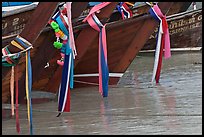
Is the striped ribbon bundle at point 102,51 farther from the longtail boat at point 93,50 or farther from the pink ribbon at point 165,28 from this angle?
the pink ribbon at point 165,28

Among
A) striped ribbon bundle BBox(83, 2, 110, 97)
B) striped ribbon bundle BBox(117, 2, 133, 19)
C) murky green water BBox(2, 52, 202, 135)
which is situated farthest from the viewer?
striped ribbon bundle BBox(117, 2, 133, 19)

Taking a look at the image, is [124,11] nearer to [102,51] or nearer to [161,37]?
[161,37]

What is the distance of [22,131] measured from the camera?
20.5 ft

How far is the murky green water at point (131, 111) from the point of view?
19.9 ft

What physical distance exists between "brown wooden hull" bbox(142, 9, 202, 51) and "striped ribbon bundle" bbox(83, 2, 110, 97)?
22.3ft

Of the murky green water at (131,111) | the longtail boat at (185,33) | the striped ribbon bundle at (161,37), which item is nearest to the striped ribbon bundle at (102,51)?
the murky green water at (131,111)

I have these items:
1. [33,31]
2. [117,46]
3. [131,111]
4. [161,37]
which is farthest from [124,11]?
[33,31]

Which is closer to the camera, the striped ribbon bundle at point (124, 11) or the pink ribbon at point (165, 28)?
the pink ribbon at point (165, 28)

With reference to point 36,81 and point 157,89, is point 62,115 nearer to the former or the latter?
point 36,81

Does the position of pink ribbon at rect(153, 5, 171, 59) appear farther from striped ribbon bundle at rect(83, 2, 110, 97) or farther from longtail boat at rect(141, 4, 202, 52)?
longtail boat at rect(141, 4, 202, 52)

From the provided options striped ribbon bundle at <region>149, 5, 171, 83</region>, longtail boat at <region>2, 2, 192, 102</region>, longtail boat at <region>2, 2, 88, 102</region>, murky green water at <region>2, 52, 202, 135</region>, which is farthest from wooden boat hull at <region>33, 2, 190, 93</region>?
longtail boat at <region>2, 2, 88, 102</region>

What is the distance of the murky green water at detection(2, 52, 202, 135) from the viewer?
6.07 m

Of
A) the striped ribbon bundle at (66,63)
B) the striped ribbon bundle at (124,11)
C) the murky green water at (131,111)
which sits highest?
the striped ribbon bundle at (124,11)

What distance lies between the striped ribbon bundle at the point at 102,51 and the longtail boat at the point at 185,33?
6.80 m
